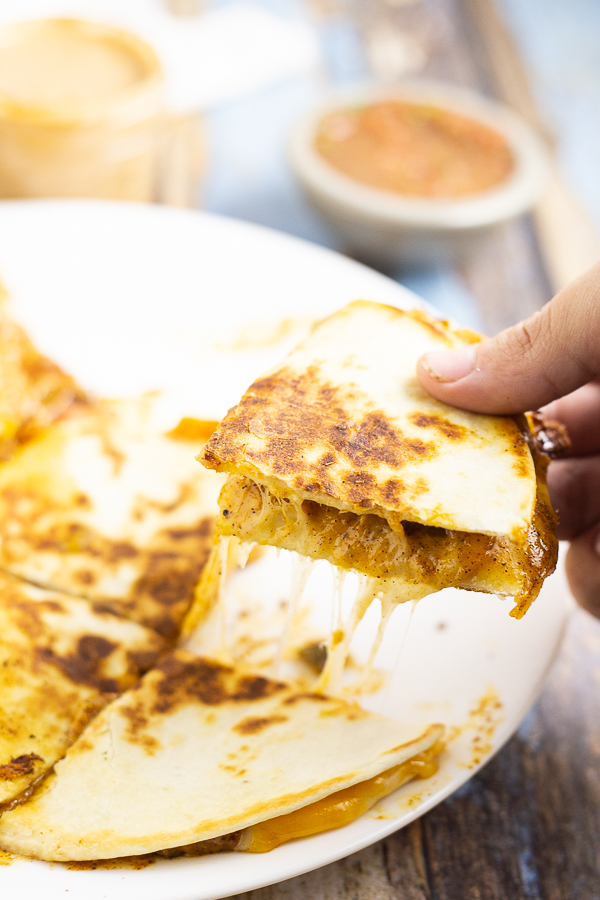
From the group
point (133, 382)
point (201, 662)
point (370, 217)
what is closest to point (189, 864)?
point (201, 662)

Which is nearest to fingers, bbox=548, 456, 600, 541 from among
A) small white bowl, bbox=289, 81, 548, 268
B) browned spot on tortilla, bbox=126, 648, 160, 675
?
browned spot on tortilla, bbox=126, 648, 160, 675

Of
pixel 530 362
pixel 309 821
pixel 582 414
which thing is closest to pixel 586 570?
pixel 582 414

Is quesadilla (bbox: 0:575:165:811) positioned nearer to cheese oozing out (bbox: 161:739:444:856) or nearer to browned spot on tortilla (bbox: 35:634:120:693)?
browned spot on tortilla (bbox: 35:634:120:693)

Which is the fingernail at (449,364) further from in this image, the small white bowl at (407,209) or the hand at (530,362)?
the small white bowl at (407,209)

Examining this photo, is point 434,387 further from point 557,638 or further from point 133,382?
point 133,382

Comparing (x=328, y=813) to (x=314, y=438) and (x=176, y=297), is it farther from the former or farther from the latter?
(x=176, y=297)
